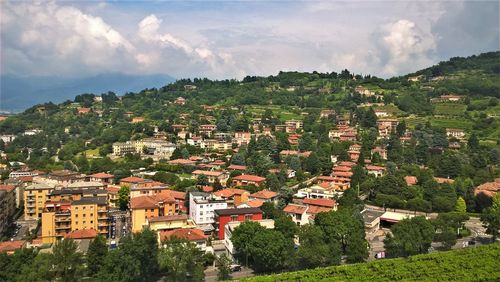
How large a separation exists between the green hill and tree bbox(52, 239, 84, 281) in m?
6.63

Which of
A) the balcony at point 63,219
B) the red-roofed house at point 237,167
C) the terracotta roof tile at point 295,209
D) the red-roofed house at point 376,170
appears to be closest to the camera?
the balcony at point 63,219

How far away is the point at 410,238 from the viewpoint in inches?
780

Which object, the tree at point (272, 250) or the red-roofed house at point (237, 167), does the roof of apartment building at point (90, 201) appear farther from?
the red-roofed house at point (237, 167)

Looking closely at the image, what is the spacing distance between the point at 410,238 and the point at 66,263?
47.6 ft

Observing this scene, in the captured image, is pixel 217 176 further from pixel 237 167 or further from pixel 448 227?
pixel 448 227

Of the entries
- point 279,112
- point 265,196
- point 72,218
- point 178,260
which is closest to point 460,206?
point 265,196

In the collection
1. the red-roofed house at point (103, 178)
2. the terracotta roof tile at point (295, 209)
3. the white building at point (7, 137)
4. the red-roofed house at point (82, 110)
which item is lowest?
the terracotta roof tile at point (295, 209)

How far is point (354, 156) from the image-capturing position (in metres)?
41.7

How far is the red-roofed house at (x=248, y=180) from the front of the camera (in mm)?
32438

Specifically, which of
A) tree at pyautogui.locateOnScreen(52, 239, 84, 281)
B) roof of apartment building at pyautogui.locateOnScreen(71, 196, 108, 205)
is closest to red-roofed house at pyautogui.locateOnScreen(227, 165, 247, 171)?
roof of apartment building at pyautogui.locateOnScreen(71, 196, 108, 205)

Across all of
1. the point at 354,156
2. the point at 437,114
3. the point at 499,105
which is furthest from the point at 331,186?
the point at 499,105

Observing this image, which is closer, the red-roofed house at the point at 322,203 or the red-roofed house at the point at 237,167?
the red-roofed house at the point at 322,203

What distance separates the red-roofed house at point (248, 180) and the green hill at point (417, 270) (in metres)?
14.8

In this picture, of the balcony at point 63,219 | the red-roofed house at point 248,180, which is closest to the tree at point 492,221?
the red-roofed house at point 248,180
